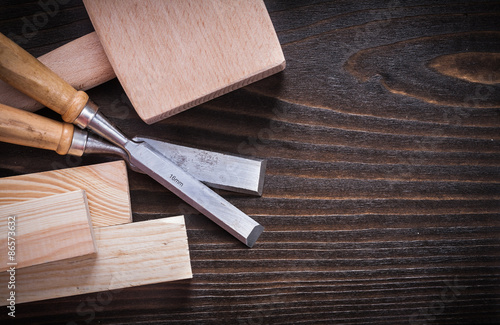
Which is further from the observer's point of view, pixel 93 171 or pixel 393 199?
pixel 393 199

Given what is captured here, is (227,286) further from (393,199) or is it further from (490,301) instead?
(490,301)

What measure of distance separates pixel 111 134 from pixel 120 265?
363mm

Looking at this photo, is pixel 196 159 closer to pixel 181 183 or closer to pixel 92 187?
pixel 181 183

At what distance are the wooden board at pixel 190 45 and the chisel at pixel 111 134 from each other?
112 millimetres

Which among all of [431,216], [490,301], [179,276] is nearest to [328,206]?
[431,216]

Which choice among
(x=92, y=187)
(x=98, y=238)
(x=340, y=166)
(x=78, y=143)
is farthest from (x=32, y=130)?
(x=340, y=166)

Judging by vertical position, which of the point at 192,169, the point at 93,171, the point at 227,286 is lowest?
the point at 227,286

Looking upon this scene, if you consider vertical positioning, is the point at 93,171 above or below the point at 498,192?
above

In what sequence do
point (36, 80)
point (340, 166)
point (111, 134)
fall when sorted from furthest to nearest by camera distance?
point (340, 166) → point (111, 134) → point (36, 80)

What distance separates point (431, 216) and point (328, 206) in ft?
1.11

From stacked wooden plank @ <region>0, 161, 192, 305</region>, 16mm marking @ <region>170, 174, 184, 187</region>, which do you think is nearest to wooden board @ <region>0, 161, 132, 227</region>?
stacked wooden plank @ <region>0, 161, 192, 305</region>

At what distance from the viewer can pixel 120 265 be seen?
1.02m

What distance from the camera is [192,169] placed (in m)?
1.06

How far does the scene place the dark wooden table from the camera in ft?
3.61
